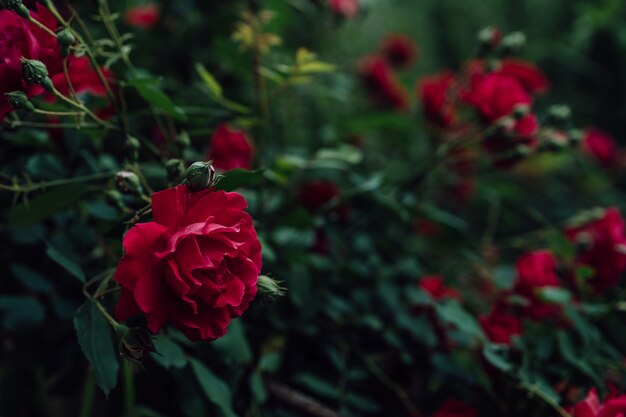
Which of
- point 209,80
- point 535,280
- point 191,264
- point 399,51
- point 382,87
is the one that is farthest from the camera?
point 399,51

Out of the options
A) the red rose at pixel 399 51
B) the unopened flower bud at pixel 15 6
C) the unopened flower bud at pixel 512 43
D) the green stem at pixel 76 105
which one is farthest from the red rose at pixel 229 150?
the red rose at pixel 399 51

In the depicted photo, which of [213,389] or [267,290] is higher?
[267,290]

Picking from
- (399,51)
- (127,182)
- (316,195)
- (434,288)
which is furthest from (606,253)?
(399,51)

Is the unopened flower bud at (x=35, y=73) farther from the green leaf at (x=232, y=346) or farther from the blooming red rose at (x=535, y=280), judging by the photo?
the blooming red rose at (x=535, y=280)

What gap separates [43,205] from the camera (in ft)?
1.65

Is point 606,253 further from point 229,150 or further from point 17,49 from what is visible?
point 17,49

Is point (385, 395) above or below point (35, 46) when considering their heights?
below

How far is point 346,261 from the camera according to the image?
729 mm

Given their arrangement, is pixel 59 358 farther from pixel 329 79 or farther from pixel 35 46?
Result: pixel 329 79

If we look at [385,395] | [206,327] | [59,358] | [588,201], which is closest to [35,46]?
[206,327]

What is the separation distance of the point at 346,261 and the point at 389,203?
10cm

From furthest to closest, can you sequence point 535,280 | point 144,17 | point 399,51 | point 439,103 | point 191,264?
point 399,51 < point 144,17 < point 439,103 < point 535,280 < point 191,264

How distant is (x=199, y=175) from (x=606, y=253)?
551mm

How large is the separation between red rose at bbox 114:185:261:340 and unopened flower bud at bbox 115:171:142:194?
8cm
